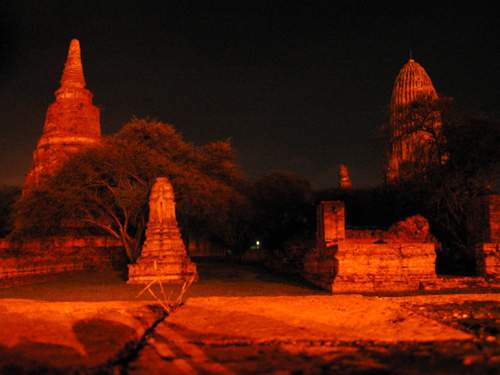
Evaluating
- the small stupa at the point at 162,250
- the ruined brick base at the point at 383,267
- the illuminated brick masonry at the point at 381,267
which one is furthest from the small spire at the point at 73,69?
the ruined brick base at the point at 383,267

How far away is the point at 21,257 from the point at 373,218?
17.9 m

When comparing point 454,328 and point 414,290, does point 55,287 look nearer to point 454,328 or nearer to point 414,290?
Answer: point 414,290

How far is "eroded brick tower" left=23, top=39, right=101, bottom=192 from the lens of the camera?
32969 mm

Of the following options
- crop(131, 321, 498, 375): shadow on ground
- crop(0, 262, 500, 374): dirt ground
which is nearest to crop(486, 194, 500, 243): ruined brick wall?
crop(0, 262, 500, 374): dirt ground

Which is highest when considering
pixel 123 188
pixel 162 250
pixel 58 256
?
pixel 123 188

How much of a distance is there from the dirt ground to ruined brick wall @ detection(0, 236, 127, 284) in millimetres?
10148

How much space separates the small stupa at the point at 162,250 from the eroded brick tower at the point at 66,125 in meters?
15.7

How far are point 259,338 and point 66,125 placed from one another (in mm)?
30660

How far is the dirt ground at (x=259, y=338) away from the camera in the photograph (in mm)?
4863

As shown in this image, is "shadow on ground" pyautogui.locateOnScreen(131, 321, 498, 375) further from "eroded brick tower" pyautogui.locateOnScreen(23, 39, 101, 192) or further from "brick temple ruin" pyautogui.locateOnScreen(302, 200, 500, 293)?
"eroded brick tower" pyautogui.locateOnScreen(23, 39, 101, 192)

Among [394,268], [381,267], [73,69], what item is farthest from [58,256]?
[73,69]

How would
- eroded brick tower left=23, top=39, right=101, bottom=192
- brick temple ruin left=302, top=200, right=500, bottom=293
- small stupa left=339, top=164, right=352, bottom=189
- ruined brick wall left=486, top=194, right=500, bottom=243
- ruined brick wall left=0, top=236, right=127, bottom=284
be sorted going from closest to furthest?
brick temple ruin left=302, top=200, right=500, bottom=293 → ruined brick wall left=486, top=194, right=500, bottom=243 → ruined brick wall left=0, top=236, right=127, bottom=284 → eroded brick tower left=23, top=39, right=101, bottom=192 → small stupa left=339, top=164, right=352, bottom=189

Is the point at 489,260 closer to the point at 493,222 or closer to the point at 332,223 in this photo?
the point at 493,222

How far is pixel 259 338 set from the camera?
6.16 m
